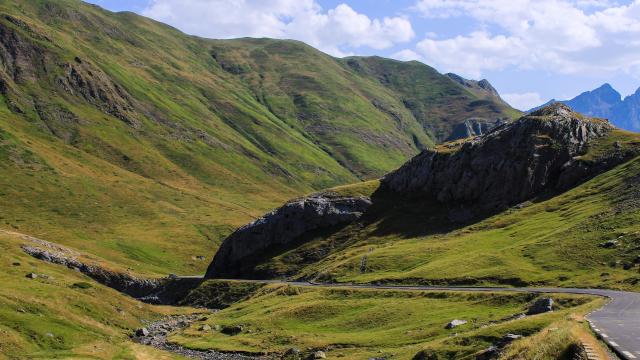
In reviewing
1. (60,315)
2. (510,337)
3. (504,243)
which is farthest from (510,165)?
(60,315)

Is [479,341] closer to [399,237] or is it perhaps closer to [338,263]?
[338,263]

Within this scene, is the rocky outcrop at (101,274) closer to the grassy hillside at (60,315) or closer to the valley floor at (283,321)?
the grassy hillside at (60,315)

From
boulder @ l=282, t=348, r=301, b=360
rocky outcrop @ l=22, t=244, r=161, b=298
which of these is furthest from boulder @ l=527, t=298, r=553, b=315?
rocky outcrop @ l=22, t=244, r=161, b=298

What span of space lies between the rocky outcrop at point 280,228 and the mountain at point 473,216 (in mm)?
317

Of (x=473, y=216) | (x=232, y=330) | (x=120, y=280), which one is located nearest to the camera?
(x=232, y=330)

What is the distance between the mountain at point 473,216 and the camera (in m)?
125

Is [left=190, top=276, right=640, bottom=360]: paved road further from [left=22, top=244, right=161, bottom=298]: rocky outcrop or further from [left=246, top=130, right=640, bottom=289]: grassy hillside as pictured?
[left=22, top=244, right=161, bottom=298]: rocky outcrop

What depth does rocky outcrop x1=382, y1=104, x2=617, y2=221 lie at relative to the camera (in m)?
171

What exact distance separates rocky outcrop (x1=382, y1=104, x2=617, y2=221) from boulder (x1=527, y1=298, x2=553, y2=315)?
90.1 m

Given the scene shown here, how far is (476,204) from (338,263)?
4654 cm

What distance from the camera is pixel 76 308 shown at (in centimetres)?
11669

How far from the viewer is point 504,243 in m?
136

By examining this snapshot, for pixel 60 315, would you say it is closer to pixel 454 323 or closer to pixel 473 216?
pixel 454 323

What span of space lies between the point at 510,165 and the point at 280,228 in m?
69.1
